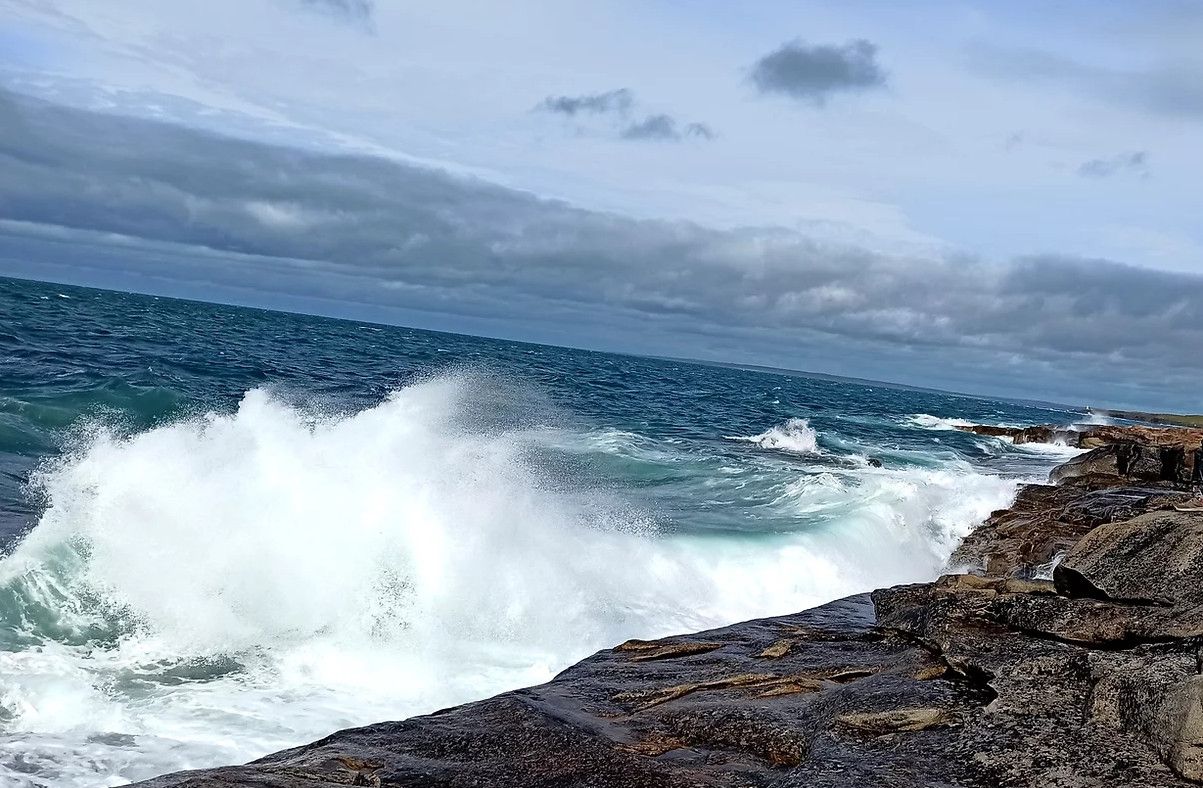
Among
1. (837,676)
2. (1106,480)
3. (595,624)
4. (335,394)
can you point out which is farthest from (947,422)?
(837,676)

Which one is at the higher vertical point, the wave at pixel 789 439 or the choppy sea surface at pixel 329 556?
the wave at pixel 789 439

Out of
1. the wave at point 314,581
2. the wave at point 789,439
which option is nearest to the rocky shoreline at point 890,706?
the wave at point 314,581

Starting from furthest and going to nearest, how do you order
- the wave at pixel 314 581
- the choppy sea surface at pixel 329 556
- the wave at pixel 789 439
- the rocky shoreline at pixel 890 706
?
1. the wave at pixel 789 439
2. the choppy sea surface at pixel 329 556
3. the wave at pixel 314 581
4. the rocky shoreline at pixel 890 706

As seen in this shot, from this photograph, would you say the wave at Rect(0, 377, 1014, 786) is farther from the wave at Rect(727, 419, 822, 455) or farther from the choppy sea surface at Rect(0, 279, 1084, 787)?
the wave at Rect(727, 419, 822, 455)

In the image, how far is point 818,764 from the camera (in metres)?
5.60

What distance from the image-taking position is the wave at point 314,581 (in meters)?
9.03

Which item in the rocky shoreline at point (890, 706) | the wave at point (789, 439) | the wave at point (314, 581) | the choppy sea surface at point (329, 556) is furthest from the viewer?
the wave at point (789, 439)

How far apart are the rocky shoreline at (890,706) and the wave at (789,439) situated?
25999 millimetres

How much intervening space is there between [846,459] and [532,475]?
15606 millimetres

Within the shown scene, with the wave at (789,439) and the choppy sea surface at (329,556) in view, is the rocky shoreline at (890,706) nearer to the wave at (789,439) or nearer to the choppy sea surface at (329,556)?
the choppy sea surface at (329,556)

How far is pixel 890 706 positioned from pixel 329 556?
9179mm

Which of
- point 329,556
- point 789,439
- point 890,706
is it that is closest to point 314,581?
point 329,556

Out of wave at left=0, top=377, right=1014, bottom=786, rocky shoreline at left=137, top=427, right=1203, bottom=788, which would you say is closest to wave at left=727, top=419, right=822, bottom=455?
wave at left=0, top=377, right=1014, bottom=786

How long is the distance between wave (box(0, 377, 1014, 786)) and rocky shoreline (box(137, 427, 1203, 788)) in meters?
2.90
